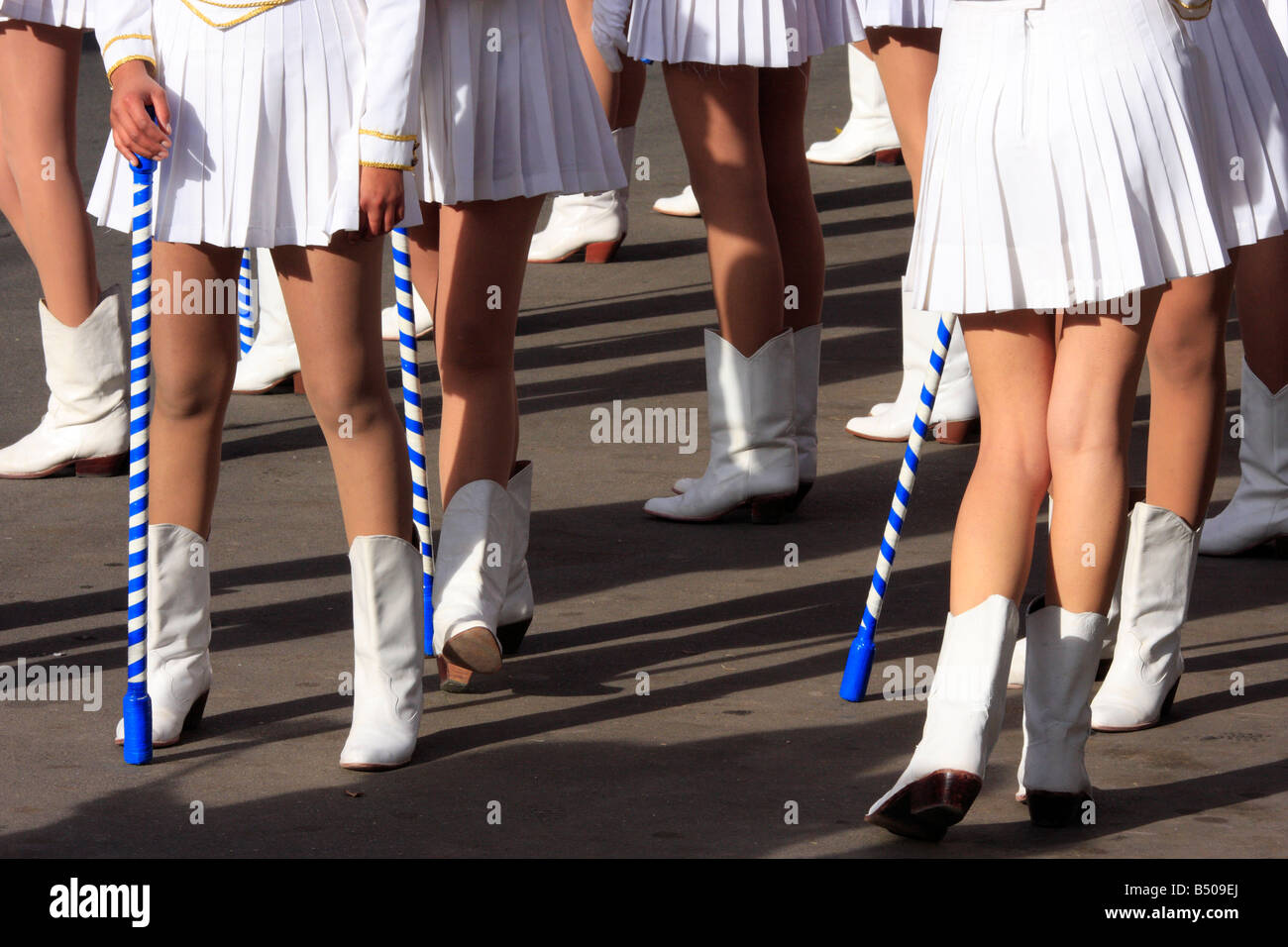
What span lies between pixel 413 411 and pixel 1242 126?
1.80 metres

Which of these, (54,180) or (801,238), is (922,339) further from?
(54,180)

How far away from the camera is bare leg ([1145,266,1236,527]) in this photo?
393cm

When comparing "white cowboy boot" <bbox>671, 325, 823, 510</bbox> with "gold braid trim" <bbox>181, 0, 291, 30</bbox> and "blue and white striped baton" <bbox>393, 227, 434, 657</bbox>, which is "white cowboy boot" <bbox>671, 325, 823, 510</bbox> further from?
"gold braid trim" <bbox>181, 0, 291, 30</bbox>

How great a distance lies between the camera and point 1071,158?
10.6 ft

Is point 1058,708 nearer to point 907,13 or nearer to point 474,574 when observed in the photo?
point 474,574

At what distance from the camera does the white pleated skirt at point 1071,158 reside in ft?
10.5

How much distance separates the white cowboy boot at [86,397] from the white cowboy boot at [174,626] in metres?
2.05

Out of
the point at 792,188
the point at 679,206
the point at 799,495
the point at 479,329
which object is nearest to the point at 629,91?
the point at 679,206

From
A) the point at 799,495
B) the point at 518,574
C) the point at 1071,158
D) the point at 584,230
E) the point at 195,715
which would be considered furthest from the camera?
the point at 584,230

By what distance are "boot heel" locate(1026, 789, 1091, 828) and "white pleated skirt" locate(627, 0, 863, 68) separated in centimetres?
242

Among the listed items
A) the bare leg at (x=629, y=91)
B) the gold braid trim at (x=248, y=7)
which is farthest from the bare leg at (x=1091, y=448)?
the bare leg at (x=629, y=91)

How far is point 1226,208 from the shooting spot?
11.3ft
